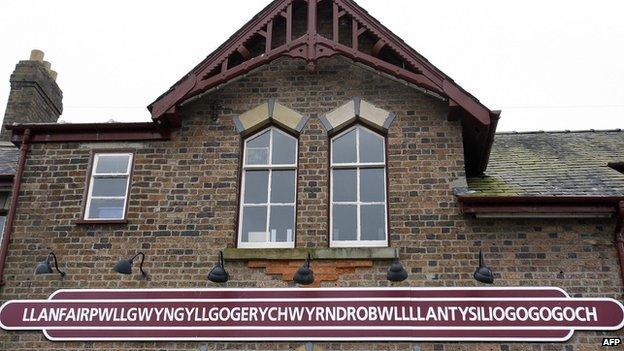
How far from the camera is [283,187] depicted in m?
10.2

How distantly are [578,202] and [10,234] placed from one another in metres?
8.56

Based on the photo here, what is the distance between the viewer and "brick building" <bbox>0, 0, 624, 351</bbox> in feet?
30.2

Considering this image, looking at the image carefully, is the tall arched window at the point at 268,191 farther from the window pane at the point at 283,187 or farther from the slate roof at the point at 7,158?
the slate roof at the point at 7,158

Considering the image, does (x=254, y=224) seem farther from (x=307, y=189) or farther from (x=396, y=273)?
(x=396, y=273)

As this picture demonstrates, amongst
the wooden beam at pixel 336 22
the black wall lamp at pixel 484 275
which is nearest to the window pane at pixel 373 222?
the black wall lamp at pixel 484 275

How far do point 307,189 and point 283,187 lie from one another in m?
0.45

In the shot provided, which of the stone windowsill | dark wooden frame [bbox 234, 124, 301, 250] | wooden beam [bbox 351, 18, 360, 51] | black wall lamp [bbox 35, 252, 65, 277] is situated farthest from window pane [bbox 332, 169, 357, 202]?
black wall lamp [bbox 35, 252, 65, 277]

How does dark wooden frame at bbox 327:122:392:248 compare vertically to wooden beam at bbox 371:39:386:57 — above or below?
below

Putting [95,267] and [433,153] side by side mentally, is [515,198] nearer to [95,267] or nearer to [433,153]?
[433,153]

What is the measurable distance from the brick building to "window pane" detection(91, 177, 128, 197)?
0.08ft

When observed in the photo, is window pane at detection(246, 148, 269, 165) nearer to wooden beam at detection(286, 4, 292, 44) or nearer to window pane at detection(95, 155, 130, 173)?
wooden beam at detection(286, 4, 292, 44)

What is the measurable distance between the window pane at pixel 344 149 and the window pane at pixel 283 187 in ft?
2.49

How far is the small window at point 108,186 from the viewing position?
10211mm

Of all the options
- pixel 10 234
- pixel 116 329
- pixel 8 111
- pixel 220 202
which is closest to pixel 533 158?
pixel 220 202
